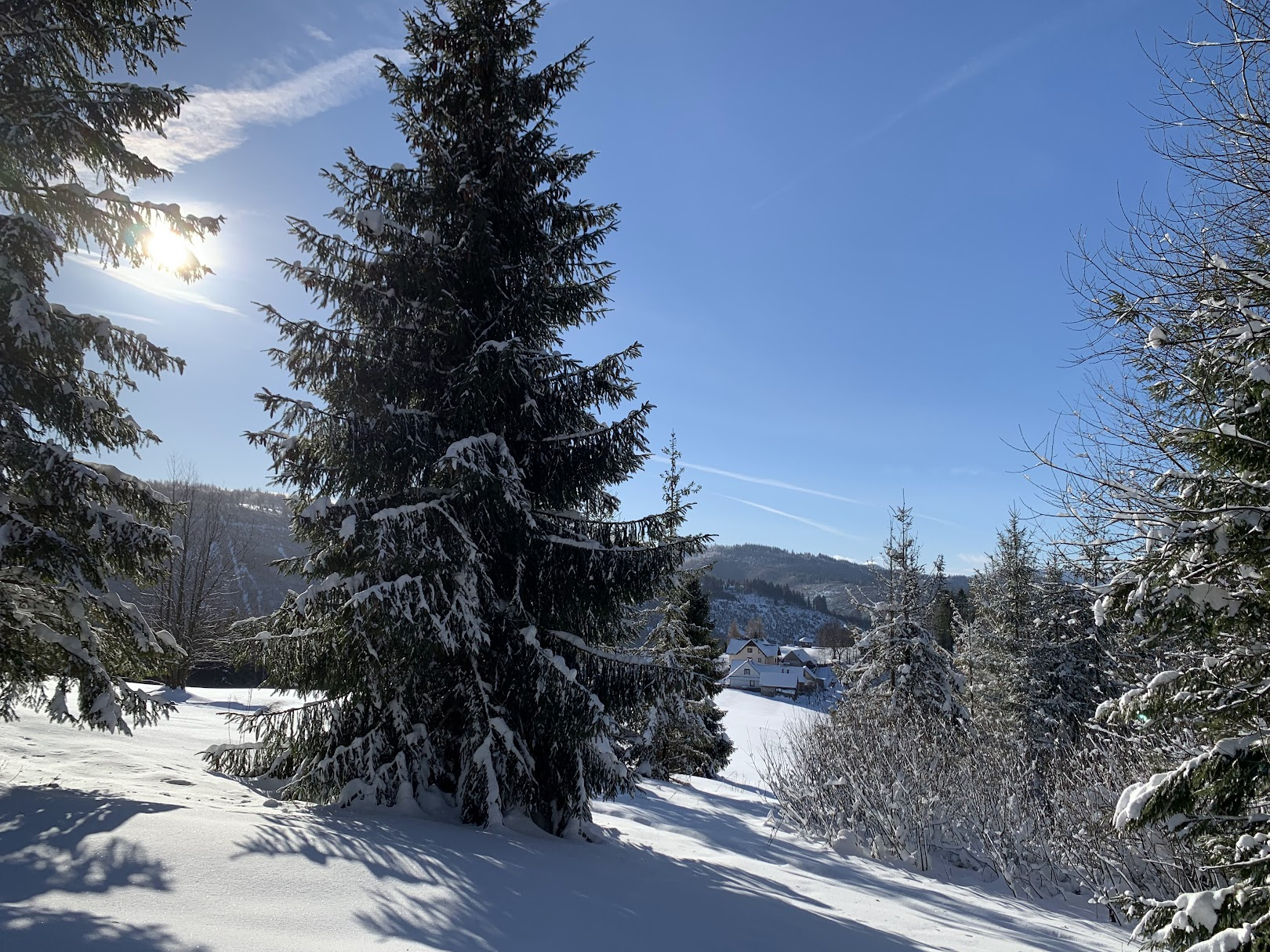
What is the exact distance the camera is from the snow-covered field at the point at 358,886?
3.49 metres

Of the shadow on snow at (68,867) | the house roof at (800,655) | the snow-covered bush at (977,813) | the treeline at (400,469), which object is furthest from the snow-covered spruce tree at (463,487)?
the house roof at (800,655)

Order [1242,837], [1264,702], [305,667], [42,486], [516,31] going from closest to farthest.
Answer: [1242,837], [1264,702], [42,486], [305,667], [516,31]

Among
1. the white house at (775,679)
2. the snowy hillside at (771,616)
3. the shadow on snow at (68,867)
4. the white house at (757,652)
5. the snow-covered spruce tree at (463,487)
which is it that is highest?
the snow-covered spruce tree at (463,487)

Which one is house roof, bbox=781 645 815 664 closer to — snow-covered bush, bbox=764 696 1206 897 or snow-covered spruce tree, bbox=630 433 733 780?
snow-covered spruce tree, bbox=630 433 733 780

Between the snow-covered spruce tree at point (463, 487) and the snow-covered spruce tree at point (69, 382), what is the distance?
1241mm

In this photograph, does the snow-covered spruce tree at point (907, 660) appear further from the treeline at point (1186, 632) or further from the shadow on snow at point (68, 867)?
the shadow on snow at point (68, 867)

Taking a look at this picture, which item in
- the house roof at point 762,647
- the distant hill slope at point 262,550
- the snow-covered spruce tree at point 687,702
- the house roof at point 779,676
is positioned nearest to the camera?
the snow-covered spruce tree at point 687,702

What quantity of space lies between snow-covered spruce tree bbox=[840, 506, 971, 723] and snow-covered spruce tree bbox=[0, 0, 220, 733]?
19.3 m

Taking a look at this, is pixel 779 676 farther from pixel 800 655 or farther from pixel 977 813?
pixel 977 813

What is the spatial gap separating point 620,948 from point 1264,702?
4783 millimetres

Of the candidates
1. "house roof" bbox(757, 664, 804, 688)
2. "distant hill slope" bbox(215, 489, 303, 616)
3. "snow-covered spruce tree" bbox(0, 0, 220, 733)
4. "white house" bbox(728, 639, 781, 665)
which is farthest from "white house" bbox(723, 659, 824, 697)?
"snow-covered spruce tree" bbox(0, 0, 220, 733)

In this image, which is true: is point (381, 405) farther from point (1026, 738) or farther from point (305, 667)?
point (1026, 738)

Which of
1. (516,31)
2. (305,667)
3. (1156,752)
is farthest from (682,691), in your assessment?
(516,31)

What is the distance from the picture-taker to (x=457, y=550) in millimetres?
6691
